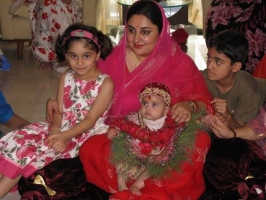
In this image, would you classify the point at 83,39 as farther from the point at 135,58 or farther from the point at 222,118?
the point at 222,118

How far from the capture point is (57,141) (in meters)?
1.93

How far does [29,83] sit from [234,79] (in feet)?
7.75

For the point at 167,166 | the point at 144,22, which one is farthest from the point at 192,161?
the point at 144,22

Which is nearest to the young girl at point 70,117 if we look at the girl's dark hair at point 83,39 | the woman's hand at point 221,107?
the girl's dark hair at point 83,39

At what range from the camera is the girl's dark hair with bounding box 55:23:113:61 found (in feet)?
6.85

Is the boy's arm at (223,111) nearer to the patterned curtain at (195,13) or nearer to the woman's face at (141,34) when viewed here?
the woman's face at (141,34)

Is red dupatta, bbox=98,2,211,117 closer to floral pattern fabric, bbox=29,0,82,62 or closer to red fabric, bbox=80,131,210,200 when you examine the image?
red fabric, bbox=80,131,210,200

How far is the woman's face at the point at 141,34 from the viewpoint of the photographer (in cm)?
203

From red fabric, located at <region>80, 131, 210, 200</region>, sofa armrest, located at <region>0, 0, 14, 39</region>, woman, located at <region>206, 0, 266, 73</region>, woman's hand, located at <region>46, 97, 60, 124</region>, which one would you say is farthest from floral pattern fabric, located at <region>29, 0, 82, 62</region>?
red fabric, located at <region>80, 131, 210, 200</region>

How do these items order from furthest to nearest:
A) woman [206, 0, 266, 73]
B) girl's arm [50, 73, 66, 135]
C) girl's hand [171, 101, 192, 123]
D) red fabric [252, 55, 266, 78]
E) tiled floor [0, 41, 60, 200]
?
tiled floor [0, 41, 60, 200], woman [206, 0, 266, 73], red fabric [252, 55, 266, 78], girl's arm [50, 73, 66, 135], girl's hand [171, 101, 192, 123]

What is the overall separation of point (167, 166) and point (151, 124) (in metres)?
0.18

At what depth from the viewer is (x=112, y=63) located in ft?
7.31

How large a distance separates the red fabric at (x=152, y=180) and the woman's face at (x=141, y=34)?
1.39ft

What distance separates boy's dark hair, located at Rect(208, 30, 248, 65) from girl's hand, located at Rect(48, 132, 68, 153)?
0.79m
